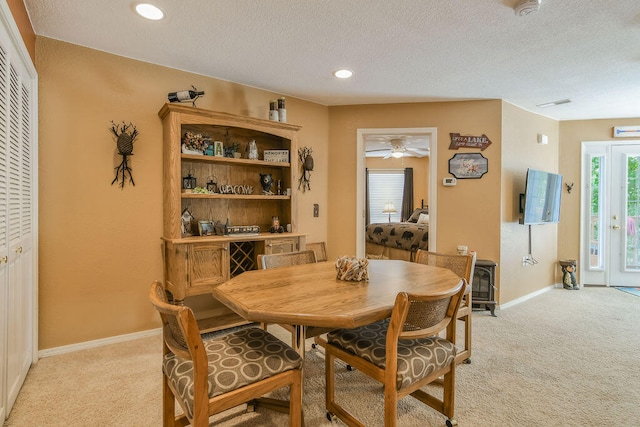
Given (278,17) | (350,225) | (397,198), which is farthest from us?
(397,198)

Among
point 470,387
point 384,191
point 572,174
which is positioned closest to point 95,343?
point 470,387

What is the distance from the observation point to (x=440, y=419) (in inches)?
71.8

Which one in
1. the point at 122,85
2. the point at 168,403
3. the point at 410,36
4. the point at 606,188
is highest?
the point at 410,36

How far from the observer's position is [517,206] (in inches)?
161

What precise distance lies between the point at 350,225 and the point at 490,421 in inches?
102

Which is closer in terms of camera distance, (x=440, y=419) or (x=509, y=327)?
(x=440, y=419)

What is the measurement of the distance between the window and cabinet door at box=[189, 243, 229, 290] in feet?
21.2

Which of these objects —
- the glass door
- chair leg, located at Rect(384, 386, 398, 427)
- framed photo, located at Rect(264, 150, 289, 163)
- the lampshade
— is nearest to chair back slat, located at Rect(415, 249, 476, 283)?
chair leg, located at Rect(384, 386, 398, 427)

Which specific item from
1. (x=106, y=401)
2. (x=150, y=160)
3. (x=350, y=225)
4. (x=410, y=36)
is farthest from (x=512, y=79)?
(x=106, y=401)

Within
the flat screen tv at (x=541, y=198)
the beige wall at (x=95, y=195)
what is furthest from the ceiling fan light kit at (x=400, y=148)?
the beige wall at (x=95, y=195)

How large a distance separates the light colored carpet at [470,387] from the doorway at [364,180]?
1440mm

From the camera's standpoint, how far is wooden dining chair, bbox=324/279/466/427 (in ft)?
4.49

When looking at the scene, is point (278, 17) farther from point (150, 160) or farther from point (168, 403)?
point (168, 403)

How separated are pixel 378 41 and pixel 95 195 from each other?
2.58m
